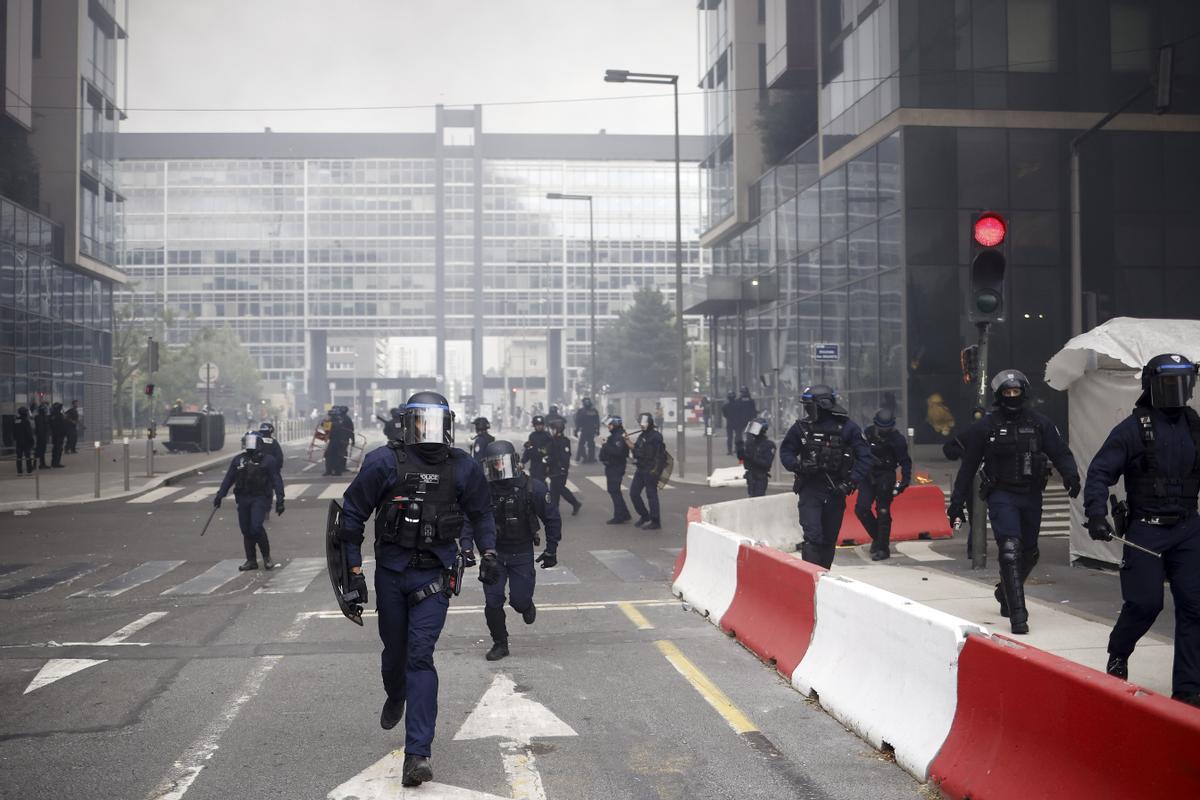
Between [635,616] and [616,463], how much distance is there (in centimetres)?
841

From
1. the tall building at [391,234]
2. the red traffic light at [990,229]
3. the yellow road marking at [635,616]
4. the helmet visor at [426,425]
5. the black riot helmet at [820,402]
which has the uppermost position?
the tall building at [391,234]

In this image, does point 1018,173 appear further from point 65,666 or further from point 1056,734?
point 1056,734

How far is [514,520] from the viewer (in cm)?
882

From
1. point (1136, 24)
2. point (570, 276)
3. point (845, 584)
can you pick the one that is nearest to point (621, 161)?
point (570, 276)

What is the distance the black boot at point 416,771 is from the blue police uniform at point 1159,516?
3852 mm

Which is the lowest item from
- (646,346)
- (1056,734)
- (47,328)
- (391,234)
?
(1056,734)

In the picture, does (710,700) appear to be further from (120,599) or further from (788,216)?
(788,216)

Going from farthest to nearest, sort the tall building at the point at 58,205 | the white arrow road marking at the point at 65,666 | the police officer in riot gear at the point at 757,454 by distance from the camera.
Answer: the tall building at the point at 58,205 → the police officer in riot gear at the point at 757,454 → the white arrow road marking at the point at 65,666

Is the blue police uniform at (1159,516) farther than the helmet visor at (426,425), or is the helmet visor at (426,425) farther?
the blue police uniform at (1159,516)

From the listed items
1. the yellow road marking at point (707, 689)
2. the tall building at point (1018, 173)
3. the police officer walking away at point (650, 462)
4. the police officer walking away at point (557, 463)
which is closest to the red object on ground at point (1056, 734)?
the yellow road marking at point (707, 689)

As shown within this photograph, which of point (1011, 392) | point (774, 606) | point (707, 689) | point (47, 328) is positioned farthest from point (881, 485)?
point (47, 328)

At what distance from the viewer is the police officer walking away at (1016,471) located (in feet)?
27.9

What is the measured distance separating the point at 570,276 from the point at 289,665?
4337 inches

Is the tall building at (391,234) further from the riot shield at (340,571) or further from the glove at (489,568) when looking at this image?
the riot shield at (340,571)
